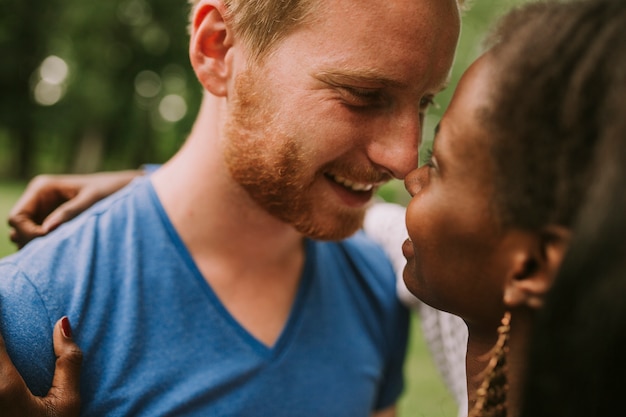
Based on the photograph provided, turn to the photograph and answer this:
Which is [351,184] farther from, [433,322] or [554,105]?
[554,105]

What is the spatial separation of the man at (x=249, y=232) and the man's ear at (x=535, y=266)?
0.71m

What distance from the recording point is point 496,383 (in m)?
1.41

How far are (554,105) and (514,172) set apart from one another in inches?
5.5

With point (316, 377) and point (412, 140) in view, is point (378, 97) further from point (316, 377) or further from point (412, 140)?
point (316, 377)

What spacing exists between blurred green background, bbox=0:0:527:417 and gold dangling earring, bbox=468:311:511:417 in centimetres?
1920

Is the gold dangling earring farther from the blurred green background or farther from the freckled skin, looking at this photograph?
the blurred green background

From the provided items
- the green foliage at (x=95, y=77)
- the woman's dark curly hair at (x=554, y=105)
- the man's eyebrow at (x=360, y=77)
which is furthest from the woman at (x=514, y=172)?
the green foliage at (x=95, y=77)

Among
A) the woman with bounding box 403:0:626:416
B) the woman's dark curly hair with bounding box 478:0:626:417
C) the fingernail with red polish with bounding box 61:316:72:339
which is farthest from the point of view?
the fingernail with red polish with bounding box 61:316:72:339

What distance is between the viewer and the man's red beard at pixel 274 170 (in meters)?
2.08

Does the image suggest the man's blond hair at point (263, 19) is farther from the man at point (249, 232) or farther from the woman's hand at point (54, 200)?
the woman's hand at point (54, 200)

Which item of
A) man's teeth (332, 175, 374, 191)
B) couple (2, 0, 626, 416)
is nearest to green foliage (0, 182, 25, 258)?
couple (2, 0, 626, 416)

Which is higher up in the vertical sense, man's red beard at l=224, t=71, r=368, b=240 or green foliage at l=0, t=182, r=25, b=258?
man's red beard at l=224, t=71, r=368, b=240

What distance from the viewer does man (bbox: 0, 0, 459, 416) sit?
193cm

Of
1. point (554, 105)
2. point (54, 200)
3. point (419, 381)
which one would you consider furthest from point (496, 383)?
point (419, 381)
